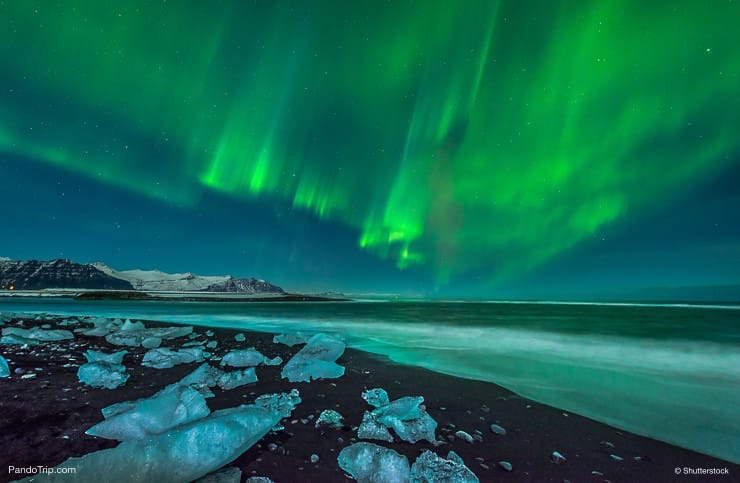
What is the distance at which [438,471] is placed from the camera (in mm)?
2682

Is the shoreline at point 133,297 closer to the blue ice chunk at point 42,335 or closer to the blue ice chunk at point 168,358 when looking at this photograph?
the blue ice chunk at point 42,335

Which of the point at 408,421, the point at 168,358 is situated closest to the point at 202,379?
the point at 168,358

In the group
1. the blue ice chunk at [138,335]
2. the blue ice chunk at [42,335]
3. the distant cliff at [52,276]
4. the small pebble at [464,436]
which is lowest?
the distant cliff at [52,276]

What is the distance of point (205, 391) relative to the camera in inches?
193

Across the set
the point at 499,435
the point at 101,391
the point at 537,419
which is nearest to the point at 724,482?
the point at 537,419

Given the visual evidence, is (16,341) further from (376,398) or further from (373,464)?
(373,464)

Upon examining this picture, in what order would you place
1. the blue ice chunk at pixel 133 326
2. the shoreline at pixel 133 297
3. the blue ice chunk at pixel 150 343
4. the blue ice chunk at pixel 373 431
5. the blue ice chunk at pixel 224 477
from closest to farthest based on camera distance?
the blue ice chunk at pixel 224 477, the blue ice chunk at pixel 373 431, the blue ice chunk at pixel 150 343, the blue ice chunk at pixel 133 326, the shoreline at pixel 133 297

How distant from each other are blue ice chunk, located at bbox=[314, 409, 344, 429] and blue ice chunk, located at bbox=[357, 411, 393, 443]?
35cm

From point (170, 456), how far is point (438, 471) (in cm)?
226

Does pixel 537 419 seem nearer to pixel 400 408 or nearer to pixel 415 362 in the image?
pixel 400 408

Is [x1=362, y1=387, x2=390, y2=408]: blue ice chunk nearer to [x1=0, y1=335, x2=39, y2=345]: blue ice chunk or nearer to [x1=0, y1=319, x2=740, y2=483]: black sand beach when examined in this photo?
[x1=0, y1=319, x2=740, y2=483]: black sand beach

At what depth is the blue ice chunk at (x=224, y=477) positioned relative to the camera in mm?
2502

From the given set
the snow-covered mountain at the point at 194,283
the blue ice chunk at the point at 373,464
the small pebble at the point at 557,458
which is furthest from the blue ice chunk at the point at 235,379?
the snow-covered mountain at the point at 194,283

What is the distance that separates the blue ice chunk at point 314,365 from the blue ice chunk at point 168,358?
2736mm
